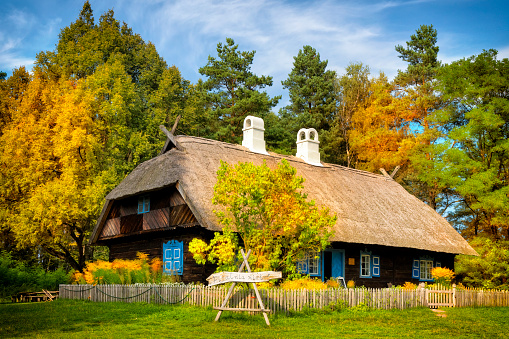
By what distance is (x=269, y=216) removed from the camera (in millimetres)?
19047

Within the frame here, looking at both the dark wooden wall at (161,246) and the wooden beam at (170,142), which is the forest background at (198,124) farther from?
the wooden beam at (170,142)

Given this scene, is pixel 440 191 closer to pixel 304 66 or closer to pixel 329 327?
pixel 304 66

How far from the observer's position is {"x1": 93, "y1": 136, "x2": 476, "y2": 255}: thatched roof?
22.6 meters

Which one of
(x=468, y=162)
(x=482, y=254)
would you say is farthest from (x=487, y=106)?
(x=482, y=254)

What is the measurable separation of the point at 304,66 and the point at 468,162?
25247mm

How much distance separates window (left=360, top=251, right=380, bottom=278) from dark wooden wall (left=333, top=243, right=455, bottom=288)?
204 mm

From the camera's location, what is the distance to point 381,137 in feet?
144

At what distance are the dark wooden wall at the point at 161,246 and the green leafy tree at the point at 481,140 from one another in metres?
16.7

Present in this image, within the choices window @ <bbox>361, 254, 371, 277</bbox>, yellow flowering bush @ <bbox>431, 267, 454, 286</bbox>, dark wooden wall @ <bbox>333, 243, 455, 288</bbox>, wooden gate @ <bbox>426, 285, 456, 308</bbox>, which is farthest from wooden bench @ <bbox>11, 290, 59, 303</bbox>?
yellow flowering bush @ <bbox>431, 267, 454, 286</bbox>

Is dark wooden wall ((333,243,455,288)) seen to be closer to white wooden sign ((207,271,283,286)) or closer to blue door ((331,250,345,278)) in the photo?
blue door ((331,250,345,278))

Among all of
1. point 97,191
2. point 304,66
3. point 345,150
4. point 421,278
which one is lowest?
point 421,278

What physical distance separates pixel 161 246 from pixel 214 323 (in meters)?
10.2

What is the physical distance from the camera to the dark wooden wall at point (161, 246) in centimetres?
2188

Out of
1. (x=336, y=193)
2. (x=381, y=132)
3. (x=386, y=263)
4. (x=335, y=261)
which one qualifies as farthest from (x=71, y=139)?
(x=381, y=132)
